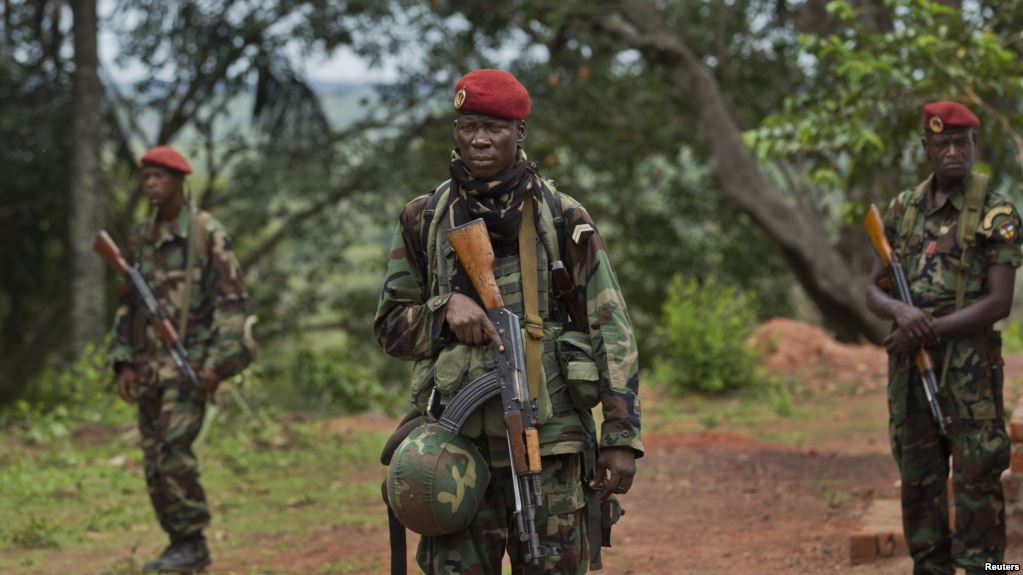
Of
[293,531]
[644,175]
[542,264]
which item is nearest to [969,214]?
[542,264]

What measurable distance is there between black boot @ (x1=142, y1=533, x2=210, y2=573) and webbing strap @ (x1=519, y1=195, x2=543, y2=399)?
3.33 m

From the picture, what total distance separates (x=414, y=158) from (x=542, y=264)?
532 inches

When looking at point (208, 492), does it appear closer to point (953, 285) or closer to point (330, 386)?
point (330, 386)

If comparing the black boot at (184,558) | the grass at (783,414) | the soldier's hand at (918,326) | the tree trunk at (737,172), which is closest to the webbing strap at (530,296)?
the soldier's hand at (918,326)

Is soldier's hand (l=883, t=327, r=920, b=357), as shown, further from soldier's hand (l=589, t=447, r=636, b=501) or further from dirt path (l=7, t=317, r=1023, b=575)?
soldier's hand (l=589, t=447, r=636, b=501)

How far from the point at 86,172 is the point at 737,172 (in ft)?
24.7

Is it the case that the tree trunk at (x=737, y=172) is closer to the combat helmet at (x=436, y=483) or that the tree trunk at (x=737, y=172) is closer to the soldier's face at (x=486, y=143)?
the soldier's face at (x=486, y=143)

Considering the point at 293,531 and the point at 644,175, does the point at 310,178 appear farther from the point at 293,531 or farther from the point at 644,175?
the point at 293,531

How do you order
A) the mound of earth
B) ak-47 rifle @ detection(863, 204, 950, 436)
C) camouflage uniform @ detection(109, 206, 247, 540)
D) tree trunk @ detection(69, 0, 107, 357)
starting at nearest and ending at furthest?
ak-47 rifle @ detection(863, 204, 950, 436), camouflage uniform @ detection(109, 206, 247, 540), the mound of earth, tree trunk @ detection(69, 0, 107, 357)

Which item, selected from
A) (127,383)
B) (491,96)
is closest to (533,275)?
(491,96)

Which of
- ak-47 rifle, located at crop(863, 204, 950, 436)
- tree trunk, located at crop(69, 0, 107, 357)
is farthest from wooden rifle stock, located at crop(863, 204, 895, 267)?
tree trunk, located at crop(69, 0, 107, 357)

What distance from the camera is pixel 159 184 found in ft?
21.2

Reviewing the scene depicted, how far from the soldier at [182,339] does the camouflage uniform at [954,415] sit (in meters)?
3.18

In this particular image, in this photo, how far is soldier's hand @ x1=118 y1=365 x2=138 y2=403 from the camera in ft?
21.4
